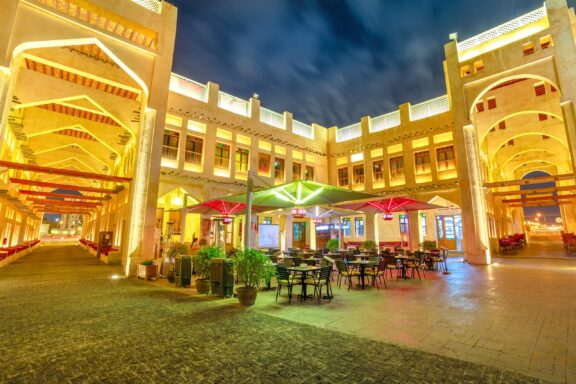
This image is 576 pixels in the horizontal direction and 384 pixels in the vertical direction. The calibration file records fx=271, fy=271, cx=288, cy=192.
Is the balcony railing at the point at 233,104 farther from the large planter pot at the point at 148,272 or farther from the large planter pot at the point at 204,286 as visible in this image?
the large planter pot at the point at 204,286

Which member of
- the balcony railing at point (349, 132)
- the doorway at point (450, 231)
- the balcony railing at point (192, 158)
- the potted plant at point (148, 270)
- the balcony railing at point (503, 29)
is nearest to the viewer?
the potted plant at point (148, 270)

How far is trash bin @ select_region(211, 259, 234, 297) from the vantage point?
7219mm

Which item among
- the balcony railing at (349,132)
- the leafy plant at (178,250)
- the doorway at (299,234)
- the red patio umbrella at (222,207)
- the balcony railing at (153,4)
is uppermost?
the balcony railing at (153,4)

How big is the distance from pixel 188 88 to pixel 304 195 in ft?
38.2

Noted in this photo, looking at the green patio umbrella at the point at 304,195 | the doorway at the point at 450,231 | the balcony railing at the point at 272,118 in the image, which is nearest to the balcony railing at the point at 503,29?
the doorway at the point at 450,231

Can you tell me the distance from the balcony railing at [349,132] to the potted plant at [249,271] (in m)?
18.4

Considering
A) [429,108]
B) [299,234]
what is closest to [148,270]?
[299,234]

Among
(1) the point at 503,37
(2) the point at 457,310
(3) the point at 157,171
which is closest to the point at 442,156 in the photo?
(1) the point at 503,37

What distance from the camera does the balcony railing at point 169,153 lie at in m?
15.1

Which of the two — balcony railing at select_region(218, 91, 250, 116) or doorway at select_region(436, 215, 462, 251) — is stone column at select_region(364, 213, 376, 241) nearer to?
doorway at select_region(436, 215, 462, 251)

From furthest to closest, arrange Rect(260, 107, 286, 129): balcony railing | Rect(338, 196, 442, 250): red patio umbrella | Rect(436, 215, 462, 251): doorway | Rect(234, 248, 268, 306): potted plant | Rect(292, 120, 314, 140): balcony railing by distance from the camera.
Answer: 1. Rect(292, 120, 314, 140): balcony railing
2. Rect(260, 107, 286, 129): balcony railing
3. Rect(436, 215, 462, 251): doorway
4. Rect(338, 196, 442, 250): red patio umbrella
5. Rect(234, 248, 268, 306): potted plant

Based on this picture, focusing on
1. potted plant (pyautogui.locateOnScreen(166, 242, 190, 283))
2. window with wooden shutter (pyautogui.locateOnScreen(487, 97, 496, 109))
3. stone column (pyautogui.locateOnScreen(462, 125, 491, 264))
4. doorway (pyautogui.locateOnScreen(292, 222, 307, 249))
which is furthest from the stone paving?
window with wooden shutter (pyautogui.locateOnScreen(487, 97, 496, 109))

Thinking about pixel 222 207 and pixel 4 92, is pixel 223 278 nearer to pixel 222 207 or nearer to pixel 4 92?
pixel 222 207

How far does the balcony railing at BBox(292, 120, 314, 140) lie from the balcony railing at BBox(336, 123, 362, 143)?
2427 millimetres
